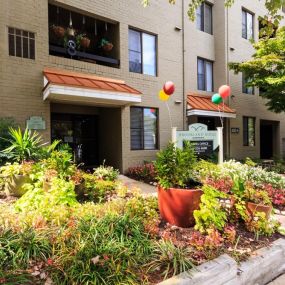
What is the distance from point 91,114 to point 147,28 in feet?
14.3

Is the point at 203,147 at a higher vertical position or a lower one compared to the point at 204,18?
lower

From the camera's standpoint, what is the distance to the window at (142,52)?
1296 cm

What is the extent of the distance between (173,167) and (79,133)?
8.26 meters

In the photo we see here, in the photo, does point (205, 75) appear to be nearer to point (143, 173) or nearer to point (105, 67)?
point (105, 67)

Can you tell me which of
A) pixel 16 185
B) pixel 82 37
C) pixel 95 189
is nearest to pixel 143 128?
pixel 82 37

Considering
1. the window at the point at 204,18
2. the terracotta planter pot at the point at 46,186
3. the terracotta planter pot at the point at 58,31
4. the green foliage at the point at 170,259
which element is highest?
the window at the point at 204,18

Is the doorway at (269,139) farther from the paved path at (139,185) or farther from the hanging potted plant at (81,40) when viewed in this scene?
the hanging potted plant at (81,40)

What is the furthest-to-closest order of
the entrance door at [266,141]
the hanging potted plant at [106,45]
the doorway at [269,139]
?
the entrance door at [266,141] < the doorway at [269,139] < the hanging potted plant at [106,45]

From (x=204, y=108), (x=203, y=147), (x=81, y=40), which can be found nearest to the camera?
(x=203, y=147)

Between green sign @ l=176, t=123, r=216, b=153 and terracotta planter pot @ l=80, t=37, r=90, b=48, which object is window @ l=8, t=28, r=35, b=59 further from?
green sign @ l=176, t=123, r=216, b=153

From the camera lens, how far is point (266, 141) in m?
22.0

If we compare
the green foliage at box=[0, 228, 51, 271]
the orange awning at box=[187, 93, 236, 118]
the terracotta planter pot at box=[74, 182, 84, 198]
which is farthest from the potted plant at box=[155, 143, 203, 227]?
the orange awning at box=[187, 93, 236, 118]

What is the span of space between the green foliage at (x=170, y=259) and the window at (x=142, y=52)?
32.3ft

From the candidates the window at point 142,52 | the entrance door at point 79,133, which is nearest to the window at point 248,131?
the window at point 142,52
